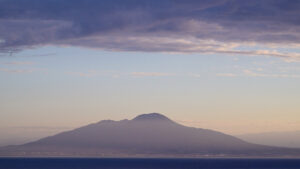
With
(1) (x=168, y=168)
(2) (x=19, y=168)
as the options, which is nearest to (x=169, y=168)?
(1) (x=168, y=168)

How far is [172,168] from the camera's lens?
121125mm

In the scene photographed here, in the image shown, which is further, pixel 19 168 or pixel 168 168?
pixel 168 168

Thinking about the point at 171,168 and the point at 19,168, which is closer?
the point at 19,168

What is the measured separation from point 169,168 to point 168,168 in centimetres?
21

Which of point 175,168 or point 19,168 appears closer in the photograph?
point 19,168

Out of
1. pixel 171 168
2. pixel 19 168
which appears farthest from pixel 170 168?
pixel 19 168

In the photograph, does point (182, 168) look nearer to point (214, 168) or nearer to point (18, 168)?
point (214, 168)

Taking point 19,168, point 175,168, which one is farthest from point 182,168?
point 19,168

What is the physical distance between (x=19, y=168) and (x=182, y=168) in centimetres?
3129

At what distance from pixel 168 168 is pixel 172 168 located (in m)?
0.99

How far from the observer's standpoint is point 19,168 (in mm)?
110625

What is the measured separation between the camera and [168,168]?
121m

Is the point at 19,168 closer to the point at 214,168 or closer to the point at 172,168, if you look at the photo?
the point at 172,168

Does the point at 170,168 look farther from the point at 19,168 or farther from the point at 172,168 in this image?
the point at 19,168
